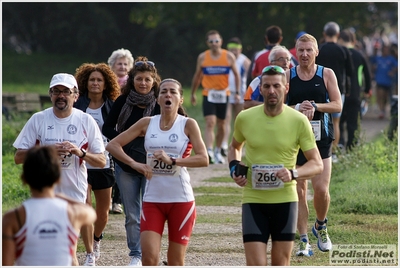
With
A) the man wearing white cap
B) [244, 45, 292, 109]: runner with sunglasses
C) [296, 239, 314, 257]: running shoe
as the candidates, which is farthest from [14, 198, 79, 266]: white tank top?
[244, 45, 292, 109]: runner with sunglasses

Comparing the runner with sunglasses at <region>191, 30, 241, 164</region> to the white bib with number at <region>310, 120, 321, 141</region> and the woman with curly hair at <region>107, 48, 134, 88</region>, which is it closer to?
the woman with curly hair at <region>107, 48, 134, 88</region>

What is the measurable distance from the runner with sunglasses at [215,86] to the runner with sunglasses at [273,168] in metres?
9.26

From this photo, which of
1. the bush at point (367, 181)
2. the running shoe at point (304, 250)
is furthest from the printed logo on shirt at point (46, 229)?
the bush at point (367, 181)

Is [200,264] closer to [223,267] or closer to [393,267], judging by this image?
[223,267]

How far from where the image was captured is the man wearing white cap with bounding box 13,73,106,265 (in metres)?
7.64

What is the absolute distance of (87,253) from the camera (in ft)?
28.0

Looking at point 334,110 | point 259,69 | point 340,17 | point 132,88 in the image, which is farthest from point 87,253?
point 340,17

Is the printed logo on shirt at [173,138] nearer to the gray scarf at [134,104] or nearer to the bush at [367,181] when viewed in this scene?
the gray scarf at [134,104]

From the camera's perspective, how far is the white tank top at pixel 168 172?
7.23m

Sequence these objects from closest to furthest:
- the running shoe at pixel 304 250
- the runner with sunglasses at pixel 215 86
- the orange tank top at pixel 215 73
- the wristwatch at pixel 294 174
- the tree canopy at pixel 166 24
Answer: the wristwatch at pixel 294 174 → the running shoe at pixel 304 250 → the runner with sunglasses at pixel 215 86 → the orange tank top at pixel 215 73 → the tree canopy at pixel 166 24

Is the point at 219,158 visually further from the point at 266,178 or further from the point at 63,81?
the point at 266,178

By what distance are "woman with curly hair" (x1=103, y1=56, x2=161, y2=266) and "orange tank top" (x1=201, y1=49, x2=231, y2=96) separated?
311 inches

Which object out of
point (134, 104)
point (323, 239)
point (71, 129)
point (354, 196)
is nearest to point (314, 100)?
point (323, 239)

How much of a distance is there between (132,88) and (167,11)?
95.3 feet
